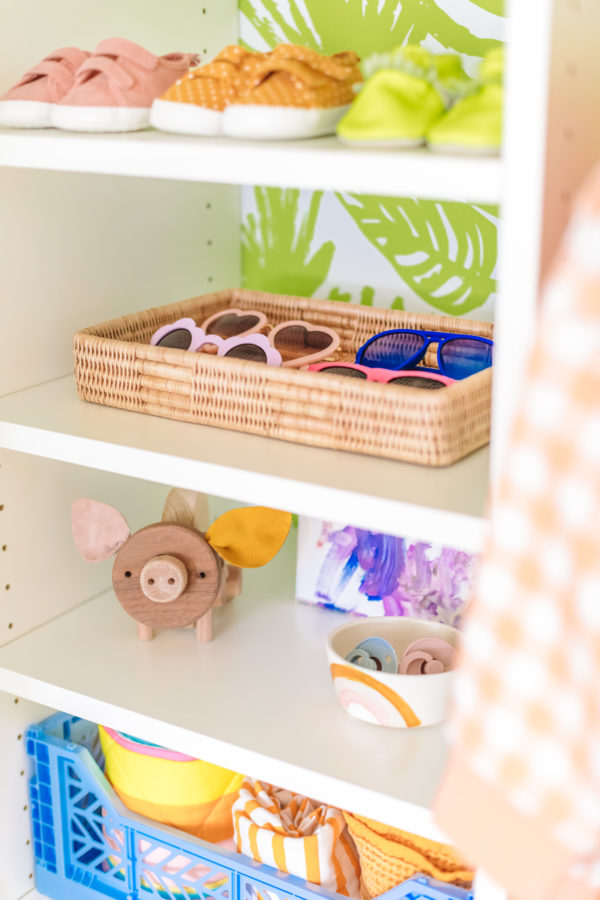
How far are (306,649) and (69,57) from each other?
0.66m

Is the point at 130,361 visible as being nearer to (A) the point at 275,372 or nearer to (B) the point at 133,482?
(A) the point at 275,372

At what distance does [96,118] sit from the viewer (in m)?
0.90

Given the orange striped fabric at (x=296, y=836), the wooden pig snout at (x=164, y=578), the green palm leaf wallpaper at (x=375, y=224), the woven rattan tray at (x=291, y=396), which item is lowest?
the orange striped fabric at (x=296, y=836)

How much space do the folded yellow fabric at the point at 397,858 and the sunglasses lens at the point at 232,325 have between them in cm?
53

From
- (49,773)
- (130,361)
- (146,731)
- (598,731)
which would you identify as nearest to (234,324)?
(130,361)

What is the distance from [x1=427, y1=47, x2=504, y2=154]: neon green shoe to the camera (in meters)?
0.71

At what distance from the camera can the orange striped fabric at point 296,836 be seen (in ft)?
3.43

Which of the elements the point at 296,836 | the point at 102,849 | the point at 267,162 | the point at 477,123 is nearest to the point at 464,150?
the point at 477,123

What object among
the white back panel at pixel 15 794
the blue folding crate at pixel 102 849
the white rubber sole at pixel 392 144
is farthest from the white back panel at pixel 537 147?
the white back panel at pixel 15 794

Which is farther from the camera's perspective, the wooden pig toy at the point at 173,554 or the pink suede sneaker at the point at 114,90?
the wooden pig toy at the point at 173,554

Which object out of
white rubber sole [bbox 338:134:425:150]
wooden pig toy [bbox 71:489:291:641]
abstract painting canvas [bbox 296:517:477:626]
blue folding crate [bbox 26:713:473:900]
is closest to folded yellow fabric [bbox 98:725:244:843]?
blue folding crate [bbox 26:713:473:900]

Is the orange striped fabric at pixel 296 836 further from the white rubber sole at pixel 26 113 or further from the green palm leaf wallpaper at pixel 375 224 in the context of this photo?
the white rubber sole at pixel 26 113

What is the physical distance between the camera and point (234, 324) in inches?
46.3

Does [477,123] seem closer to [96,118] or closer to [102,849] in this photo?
[96,118]
